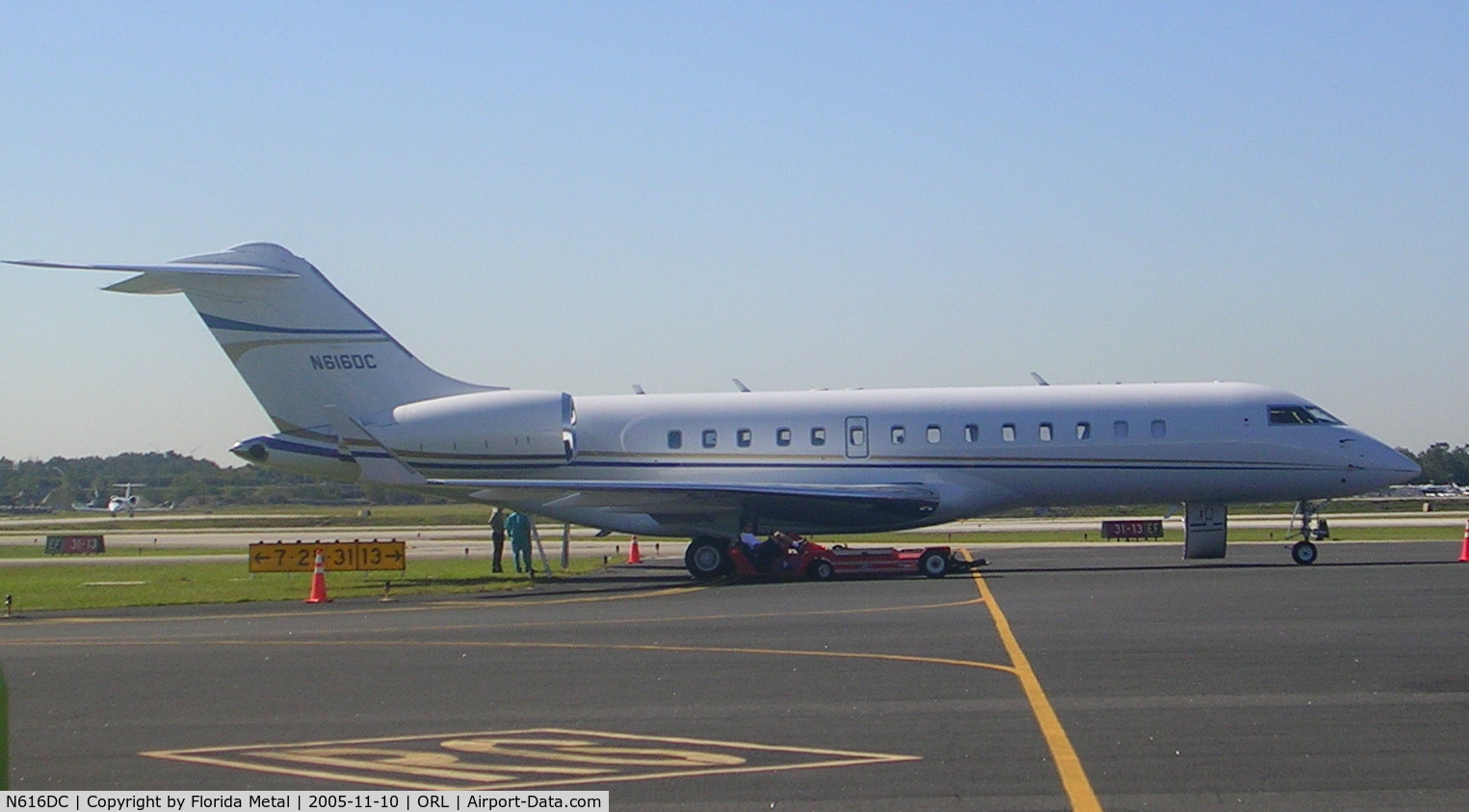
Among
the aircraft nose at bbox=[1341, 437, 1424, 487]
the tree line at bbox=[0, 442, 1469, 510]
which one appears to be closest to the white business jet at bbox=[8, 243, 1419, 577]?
the aircraft nose at bbox=[1341, 437, 1424, 487]

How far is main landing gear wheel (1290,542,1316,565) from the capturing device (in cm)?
2934

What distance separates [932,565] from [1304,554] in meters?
7.24

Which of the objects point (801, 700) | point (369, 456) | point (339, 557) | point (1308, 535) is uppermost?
point (369, 456)

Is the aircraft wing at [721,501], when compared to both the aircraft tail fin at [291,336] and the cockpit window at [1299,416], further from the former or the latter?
the cockpit window at [1299,416]

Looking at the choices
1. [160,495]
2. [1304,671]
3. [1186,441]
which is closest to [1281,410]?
[1186,441]

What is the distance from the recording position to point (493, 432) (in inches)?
1266

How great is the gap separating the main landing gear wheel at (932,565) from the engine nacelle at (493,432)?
26.8ft

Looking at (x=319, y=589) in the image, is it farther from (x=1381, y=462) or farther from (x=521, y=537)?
(x=1381, y=462)

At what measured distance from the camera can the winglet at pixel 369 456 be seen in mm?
30297

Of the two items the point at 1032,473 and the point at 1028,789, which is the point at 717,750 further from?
the point at 1032,473

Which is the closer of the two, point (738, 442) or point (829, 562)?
point (829, 562)

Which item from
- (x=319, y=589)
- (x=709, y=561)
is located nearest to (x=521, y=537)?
(x=709, y=561)

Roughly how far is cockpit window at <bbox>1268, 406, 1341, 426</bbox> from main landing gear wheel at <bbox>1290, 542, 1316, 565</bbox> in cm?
248

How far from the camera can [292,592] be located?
28406 mm
